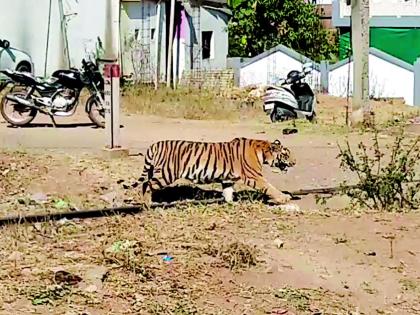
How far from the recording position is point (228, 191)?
8.03 meters

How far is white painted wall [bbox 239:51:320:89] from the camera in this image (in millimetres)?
27367

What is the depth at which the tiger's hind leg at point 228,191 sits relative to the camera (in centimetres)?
792

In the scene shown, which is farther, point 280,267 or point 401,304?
point 280,267

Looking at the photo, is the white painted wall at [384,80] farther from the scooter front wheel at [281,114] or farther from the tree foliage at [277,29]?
the scooter front wheel at [281,114]

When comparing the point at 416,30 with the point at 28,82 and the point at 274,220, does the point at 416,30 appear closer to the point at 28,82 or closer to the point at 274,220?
the point at 28,82

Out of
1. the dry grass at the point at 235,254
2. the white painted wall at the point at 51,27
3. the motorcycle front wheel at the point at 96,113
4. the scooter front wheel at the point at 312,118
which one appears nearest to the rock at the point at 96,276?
the dry grass at the point at 235,254

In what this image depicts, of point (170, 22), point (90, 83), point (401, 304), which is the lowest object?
point (401, 304)

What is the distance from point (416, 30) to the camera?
30.2 meters

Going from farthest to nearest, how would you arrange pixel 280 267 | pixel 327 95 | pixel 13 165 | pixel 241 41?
pixel 241 41 < pixel 327 95 < pixel 13 165 < pixel 280 267

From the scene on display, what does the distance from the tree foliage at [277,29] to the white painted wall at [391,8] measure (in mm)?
1285

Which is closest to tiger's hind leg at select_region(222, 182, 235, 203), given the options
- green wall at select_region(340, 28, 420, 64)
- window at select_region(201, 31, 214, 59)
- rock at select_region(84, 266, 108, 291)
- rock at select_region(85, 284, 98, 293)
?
rock at select_region(84, 266, 108, 291)

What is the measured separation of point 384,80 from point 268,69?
3816 mm

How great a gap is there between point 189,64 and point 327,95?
4933 millimetres

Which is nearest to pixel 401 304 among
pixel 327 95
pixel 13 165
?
pixel 13 165
